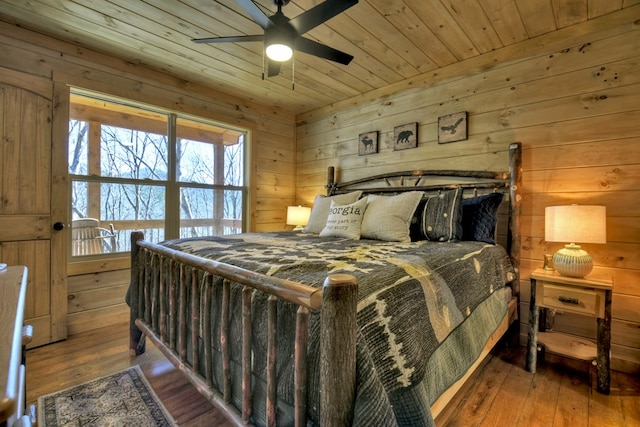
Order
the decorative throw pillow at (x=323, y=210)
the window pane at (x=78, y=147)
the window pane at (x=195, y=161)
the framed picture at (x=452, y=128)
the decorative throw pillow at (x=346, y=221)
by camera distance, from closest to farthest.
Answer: the decorative throw pillow at (x=346, y=221) → the window pane at (x=78, y=147) → the framed picture at (x=452, y=128) → the decorative throw pillow at (x=323, y=210) → the window pane at (x=195, y=161)

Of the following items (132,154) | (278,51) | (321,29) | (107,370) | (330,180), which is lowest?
(107,370)

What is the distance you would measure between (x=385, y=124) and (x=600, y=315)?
89.9 inches

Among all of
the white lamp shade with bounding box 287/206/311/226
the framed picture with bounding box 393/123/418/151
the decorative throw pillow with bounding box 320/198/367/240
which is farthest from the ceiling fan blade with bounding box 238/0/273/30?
the white lamp shade with bounding box 287/206/311/226

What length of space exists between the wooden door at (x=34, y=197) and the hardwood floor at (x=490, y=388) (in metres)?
0.33

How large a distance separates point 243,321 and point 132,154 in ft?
8.20

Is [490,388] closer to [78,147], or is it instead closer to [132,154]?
[132,154]

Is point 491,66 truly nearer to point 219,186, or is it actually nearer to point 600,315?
point 600,315

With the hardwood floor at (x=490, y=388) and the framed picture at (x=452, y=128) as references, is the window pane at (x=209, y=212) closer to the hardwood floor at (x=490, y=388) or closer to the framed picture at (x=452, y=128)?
the hardwood floor at (x=490, y=388)

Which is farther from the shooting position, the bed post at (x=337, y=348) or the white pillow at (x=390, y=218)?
the white pillow at (x=390, y=218)

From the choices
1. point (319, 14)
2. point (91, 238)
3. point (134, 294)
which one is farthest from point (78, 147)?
point (319, 14)

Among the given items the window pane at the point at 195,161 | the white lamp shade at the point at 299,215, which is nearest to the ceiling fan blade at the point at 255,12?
→ the window pane at the point at 195,161

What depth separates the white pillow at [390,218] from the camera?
2.15 m

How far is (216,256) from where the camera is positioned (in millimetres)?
1440

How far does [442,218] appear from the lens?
2.21 metres
